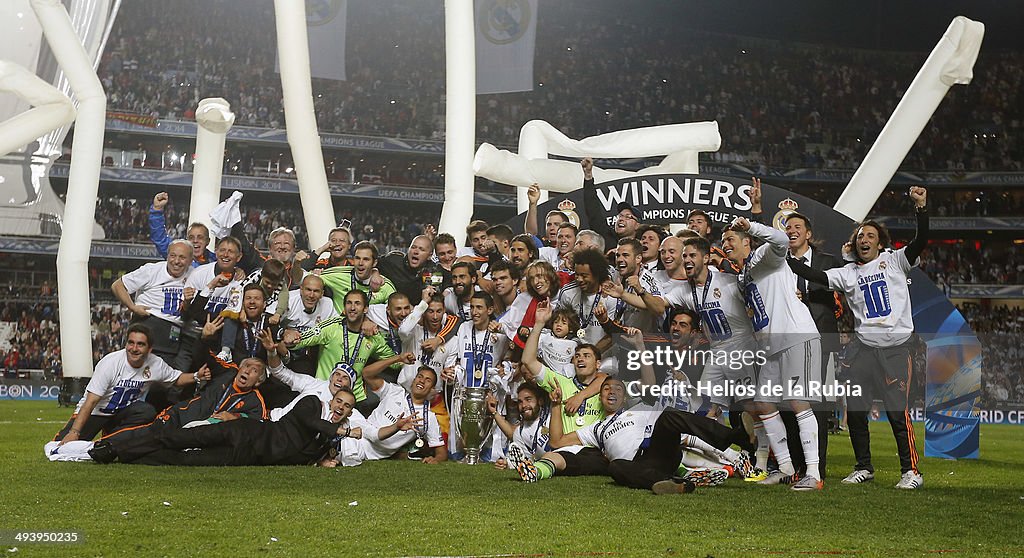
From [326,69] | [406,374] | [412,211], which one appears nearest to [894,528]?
[406,374]

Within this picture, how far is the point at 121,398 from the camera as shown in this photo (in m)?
7.26

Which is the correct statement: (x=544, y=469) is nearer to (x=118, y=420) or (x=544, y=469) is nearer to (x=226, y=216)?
(x=118, y=420)

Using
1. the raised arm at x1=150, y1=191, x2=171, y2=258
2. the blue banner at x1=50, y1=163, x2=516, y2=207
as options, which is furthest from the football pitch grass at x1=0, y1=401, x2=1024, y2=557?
the blue banner at x1=50, y1=163, x2=516, y2=207

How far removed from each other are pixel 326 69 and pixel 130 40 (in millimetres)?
17630

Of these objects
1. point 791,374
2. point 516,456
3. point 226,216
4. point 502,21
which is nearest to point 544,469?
point 516,456

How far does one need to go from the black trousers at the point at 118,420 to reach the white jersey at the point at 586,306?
3163 mm

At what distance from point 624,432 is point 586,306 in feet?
3.84

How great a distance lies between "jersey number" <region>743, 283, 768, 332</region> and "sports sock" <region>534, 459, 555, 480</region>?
157 cm

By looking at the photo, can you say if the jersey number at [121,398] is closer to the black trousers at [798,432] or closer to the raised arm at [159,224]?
the raised arm at [159,224]

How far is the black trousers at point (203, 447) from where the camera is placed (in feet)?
21.5

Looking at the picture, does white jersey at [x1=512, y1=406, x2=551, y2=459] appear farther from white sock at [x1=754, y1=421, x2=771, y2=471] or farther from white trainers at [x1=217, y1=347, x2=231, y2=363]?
white trainers at [x1=217, y1=347, x2=231, y2=363]

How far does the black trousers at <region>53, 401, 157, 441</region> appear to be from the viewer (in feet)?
23.7

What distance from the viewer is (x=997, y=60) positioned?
108 feet

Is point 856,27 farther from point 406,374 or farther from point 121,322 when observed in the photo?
point 406,374
